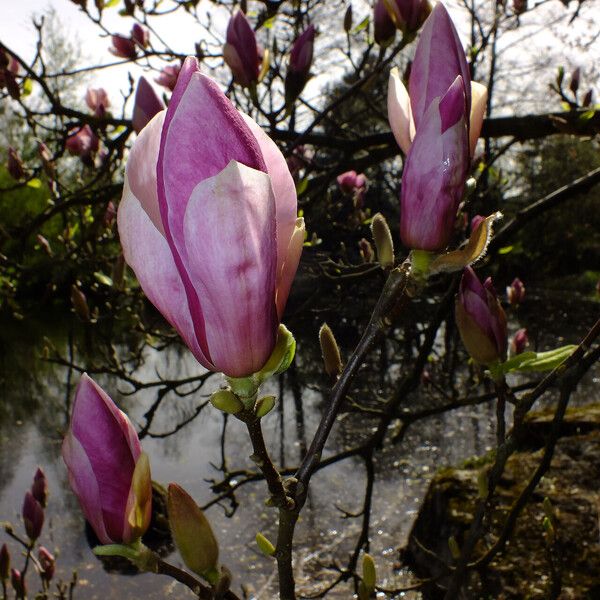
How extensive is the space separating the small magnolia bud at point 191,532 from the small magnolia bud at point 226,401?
83mm

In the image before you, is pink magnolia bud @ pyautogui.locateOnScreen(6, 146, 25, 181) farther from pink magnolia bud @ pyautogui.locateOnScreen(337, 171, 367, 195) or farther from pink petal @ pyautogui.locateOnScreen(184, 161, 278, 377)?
pink petal @ pyautogui.locateOnScreen(184, 161, 278, 377)

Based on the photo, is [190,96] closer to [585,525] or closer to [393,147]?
[393,147]

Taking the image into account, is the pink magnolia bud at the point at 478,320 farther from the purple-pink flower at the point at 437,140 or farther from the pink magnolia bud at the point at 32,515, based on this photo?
the pink magnolia bud at the point at 32,515

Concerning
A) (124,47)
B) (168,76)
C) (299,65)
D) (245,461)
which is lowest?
(299,65)

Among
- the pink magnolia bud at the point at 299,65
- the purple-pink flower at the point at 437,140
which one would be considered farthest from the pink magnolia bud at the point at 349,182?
the purple-pink flower at the point at 437,140

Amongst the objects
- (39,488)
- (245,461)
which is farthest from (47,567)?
(245,461)

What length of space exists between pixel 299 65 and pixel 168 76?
33.0 inches

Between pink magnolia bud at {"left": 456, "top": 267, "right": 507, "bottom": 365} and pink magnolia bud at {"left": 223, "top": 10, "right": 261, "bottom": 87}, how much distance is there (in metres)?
0.96

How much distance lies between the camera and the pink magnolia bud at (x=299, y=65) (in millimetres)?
1764

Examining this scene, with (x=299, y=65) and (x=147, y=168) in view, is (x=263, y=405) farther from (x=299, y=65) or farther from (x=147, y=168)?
(x=299, y=65)

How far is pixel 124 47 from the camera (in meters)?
2.59

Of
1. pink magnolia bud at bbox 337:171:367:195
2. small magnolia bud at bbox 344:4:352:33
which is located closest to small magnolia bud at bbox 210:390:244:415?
small magnolia bud at bbox 344:4:352:33

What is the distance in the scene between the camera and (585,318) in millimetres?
10914

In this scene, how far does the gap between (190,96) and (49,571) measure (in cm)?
218
